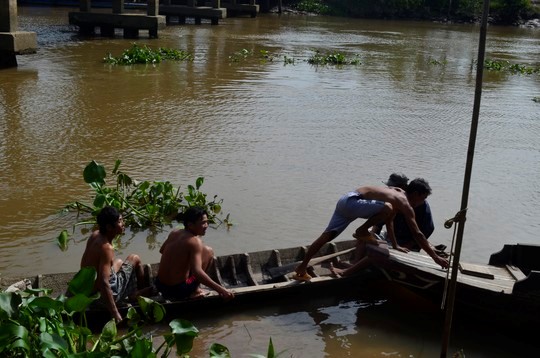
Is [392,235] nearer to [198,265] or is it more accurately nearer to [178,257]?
[198,265]

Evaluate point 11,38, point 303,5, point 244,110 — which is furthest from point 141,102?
point 303,5

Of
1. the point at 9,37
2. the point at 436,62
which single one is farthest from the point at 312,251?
the point at 436,62

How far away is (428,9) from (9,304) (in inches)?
1847

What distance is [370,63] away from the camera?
22672mm

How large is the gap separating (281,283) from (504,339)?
201 cm

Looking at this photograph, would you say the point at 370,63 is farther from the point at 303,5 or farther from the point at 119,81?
the point at 303,5

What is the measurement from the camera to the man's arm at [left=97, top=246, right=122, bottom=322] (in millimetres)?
5355

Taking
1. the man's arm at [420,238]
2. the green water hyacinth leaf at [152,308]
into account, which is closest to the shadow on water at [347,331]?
the man's arm at [420,238]

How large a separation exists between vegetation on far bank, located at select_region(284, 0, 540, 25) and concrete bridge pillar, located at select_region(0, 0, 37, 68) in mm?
31492

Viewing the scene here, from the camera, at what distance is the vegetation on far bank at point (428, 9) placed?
153ft

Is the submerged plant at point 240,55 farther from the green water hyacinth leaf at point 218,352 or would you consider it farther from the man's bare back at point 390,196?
the green water hyacinth leaf at point 218,352

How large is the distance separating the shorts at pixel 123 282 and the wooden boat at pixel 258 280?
133 millimetres

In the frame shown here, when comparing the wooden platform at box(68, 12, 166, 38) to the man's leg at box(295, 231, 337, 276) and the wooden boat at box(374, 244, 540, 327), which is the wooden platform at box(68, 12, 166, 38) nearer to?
the man's leg at box(295, 231, 337, 276)

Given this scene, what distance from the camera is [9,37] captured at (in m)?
17.0
